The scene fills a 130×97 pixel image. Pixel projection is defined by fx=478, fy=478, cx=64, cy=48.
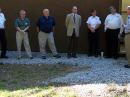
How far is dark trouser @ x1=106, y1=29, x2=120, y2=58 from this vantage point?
1639 centimetres

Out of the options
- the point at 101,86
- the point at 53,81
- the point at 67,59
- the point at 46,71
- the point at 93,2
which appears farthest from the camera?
the point at 93,2

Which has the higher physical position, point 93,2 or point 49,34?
point 93,2

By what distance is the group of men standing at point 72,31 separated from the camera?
16.3 m

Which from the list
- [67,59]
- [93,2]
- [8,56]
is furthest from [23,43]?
[93,2]

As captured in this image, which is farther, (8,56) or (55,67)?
(8,56)

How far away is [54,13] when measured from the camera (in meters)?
17.6

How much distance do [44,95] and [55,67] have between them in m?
4.25

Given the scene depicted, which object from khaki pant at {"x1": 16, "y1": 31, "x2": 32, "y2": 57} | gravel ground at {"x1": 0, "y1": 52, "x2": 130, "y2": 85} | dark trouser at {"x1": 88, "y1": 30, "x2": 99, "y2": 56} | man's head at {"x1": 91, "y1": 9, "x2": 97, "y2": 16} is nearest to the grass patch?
gravel ground at {"x1": 0, "y1": 52, "x2": 130, "y2": 85}

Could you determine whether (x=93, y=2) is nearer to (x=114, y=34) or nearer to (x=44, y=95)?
(x=114, y=34)

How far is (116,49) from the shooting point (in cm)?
1652

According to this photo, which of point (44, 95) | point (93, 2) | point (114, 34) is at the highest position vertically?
point (93, 2)

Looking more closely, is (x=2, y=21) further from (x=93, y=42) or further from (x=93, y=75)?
(x=93, y=75)

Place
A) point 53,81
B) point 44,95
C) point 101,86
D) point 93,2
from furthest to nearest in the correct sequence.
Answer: point 93,2, point 53,81, point 101,86, point 44,95

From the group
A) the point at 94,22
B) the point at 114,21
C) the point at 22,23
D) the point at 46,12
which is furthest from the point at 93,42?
the point at 22,23
